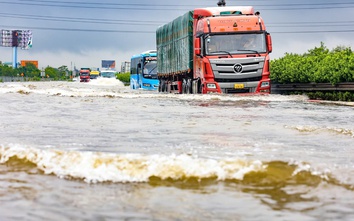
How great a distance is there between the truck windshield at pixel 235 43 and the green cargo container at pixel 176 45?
4.33 meters

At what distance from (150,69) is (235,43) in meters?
28.8

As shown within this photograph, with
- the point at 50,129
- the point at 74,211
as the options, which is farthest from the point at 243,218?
the point at 50,129

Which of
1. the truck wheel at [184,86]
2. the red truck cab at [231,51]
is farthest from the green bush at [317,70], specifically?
the truck wheel at [184,86]

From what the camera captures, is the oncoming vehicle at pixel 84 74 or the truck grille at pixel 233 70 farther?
the oncoming vehicle at pixel 84 74

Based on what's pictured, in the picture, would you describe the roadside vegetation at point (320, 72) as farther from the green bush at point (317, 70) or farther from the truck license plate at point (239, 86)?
the truck license plate at point (239, 86)

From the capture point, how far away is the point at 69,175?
7.14 meters

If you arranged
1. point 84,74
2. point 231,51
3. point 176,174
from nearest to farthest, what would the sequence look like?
point 176,174 < point 231,51 < point 84,74

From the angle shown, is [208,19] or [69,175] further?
[208,19]

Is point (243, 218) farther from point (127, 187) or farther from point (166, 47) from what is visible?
point (166, 47)

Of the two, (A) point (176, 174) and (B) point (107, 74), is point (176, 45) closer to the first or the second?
(A) point (176, 174)

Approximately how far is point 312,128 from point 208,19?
48.7 ft

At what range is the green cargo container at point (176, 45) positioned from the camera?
32.2m

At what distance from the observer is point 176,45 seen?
36.6 metres

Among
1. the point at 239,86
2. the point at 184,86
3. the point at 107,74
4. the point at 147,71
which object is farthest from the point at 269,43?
the point at 107,74
